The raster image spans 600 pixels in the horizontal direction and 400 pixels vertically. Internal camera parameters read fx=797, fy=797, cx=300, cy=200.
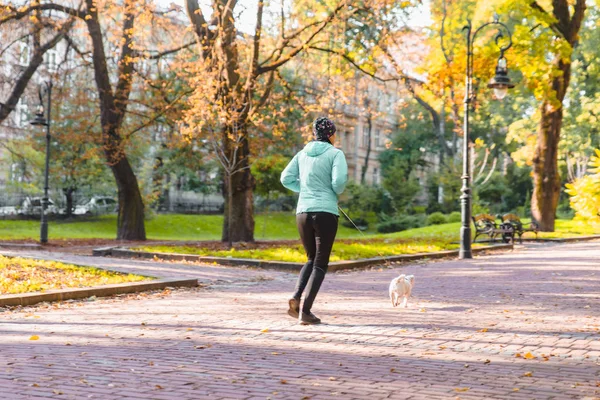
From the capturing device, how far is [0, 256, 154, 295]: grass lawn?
10.6 metres

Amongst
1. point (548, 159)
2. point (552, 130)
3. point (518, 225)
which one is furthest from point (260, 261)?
point (552, 130)

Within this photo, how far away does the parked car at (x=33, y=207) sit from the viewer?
138ft

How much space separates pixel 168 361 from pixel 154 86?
66.4 ft

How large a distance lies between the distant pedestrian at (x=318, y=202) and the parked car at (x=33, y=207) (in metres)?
36.1

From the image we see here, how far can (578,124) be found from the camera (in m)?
41.3

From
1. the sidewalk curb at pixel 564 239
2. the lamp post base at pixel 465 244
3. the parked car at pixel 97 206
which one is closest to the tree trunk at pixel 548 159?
the sidewalk curb at pixel 564 239

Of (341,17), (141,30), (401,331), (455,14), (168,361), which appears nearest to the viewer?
(168,361)

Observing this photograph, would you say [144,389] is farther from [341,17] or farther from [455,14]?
[455,14]

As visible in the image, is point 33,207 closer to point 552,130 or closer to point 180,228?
point 180,228

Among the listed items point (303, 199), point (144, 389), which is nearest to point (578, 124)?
point (303, 199)

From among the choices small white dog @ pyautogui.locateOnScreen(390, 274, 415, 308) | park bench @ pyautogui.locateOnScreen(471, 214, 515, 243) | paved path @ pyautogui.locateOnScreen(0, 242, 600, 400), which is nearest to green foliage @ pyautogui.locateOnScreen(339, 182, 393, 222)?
park bench @ pyautogui.locateOnScreen(471, 214, 515, 243)

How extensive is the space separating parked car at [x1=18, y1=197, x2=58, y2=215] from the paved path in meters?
33.2

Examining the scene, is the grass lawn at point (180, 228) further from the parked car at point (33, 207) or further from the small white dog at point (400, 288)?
the small white dog at point (400, 288)

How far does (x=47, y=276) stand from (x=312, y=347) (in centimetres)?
689
